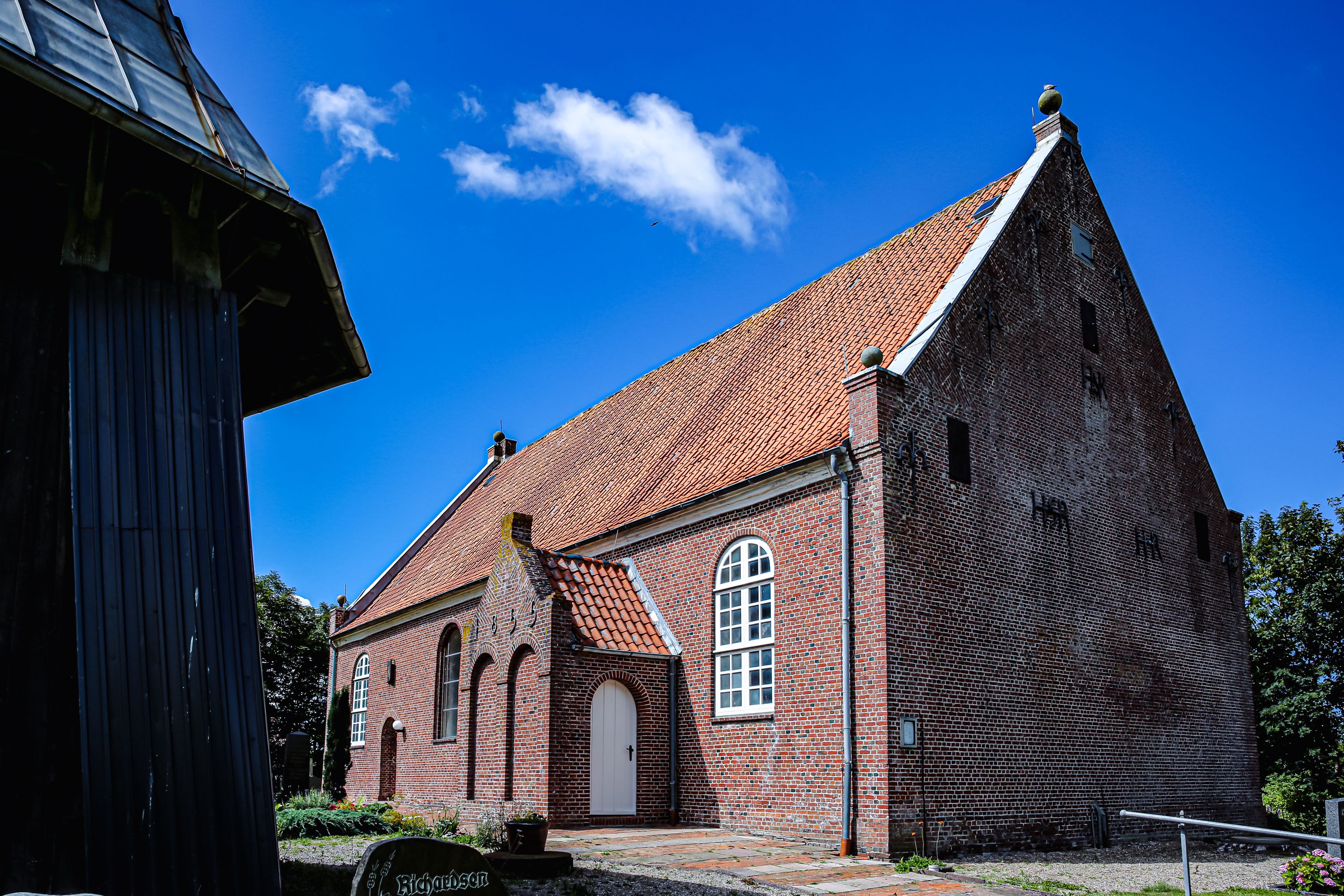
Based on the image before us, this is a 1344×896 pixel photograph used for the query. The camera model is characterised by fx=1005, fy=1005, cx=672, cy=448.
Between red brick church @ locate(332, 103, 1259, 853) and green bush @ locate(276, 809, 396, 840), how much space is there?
1.67 m

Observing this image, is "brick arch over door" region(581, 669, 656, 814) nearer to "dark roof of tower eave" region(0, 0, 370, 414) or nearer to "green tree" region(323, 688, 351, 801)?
"dark roof of tower eave" region(0, 0, 370, 414)

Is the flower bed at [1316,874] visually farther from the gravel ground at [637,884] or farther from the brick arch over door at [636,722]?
the brick arch over door at [636,722]

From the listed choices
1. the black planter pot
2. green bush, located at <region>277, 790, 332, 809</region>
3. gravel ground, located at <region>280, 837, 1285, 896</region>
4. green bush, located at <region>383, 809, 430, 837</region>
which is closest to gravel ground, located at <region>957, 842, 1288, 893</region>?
gravel ground, located at <region>280, 837, 1285, 896</region>

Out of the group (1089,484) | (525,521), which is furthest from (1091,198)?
(525,521)

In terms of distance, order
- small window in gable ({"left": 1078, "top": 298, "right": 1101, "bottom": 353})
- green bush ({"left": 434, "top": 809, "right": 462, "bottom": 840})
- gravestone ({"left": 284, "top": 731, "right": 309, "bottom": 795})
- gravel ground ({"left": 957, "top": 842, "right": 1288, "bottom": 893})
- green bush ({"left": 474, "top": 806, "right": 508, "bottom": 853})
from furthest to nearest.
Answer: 1. gravestone ({"left": 284, "top": 731, "right": 309, "bottom": 795})
2. small window in gable ({"left": 1078, "top": 298, "right": 1101, "bottom": 353})
3. green bush ({"left": 434, "top": 809, "right": 462, "bottom": 840})
4. green bush ({"left": 474, "top": 806, "right": 508, "bottom": 853})
5. gravel ground ({"left": 957, "top": 842, "right": 1288, "bottom": 893})

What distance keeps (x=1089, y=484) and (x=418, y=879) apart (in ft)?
44.9

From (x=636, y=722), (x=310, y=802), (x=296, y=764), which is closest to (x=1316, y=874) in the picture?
(x=636, y=722)

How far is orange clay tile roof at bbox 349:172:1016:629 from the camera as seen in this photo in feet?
52.5

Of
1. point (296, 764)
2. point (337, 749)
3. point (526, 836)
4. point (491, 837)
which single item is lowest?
point (296, 764)

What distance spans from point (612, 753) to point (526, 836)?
5.54m

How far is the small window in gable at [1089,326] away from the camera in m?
17.7

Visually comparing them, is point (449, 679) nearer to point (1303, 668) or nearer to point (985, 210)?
point (985, 210)

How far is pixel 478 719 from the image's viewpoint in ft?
54.6

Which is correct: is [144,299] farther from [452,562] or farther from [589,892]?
[452,562]
